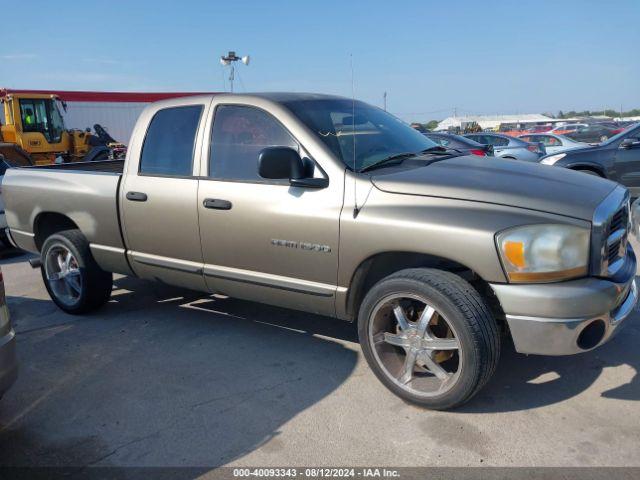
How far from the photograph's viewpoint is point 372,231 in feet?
10.7

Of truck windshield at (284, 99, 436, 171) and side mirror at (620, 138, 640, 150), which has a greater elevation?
truck windshield at (284, 99, 436, 171)

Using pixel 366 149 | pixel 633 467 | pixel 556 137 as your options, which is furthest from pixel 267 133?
pixel 556 137

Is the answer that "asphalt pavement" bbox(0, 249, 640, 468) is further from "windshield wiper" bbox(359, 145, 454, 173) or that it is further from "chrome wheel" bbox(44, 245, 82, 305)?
"windshield wiper" bbox(359, 145, 454, 173)

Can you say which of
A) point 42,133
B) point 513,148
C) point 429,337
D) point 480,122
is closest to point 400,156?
point 429,337

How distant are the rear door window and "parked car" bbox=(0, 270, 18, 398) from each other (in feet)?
5.17

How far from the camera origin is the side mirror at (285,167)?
3385mm

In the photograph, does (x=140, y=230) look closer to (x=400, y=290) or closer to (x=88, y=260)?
(x=88, y=260)

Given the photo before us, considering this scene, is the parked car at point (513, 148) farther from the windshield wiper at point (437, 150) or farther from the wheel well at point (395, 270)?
the wheel well at point (395, 270)

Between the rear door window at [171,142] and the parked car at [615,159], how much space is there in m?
7.26

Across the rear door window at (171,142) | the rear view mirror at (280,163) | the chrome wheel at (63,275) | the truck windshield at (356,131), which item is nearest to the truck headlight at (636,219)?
the truck windshield at (356,131)

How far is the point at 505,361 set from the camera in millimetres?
3820

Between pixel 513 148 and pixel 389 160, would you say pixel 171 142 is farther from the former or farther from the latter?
pixel 513 148

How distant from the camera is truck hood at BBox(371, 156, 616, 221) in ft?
9.73

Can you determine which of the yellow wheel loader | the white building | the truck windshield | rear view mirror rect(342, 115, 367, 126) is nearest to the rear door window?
the truck windshield
